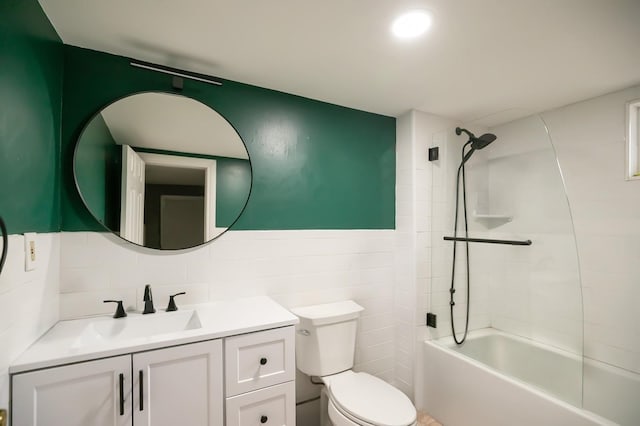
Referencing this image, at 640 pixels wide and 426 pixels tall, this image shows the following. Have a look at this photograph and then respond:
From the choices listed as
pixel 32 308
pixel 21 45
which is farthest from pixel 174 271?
pixel 21 45

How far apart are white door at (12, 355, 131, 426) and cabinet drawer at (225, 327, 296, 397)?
16.0 inches

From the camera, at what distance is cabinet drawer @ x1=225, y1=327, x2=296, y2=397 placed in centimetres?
136

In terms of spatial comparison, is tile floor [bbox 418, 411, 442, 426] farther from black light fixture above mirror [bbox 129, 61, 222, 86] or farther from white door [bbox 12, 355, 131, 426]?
black light fixture above mirror [bbox 129, 61, 222, 86]

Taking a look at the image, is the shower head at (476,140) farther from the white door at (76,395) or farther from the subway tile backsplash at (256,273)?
the white door at (76,395)

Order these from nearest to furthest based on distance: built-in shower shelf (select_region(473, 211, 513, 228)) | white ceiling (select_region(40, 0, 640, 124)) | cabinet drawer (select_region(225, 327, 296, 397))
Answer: white ceiling (select_region(40, 0, 640, 124)) → cabinet drawer (select_region(225, 327, 296, 397)) → built-in shower shelf (select_region(473, 211, 513, 228))

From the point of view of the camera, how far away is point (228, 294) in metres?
1.81

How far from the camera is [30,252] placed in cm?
115

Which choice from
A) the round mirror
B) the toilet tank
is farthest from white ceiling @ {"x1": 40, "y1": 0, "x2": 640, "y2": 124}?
the toilet tank

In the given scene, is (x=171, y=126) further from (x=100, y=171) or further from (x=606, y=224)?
(x=606, y=224)

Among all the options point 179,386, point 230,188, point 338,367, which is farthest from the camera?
point 338,367

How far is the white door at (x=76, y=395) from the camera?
40.5 inches

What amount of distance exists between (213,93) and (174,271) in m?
1.10

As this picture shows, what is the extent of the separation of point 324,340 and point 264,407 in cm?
55

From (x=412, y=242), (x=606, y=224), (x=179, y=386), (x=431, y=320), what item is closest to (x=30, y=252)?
(x=179, y=386)
